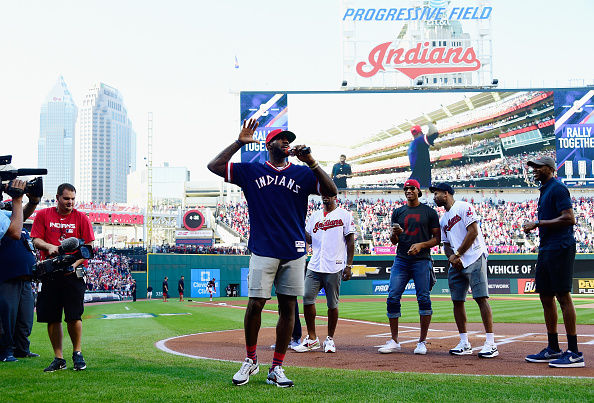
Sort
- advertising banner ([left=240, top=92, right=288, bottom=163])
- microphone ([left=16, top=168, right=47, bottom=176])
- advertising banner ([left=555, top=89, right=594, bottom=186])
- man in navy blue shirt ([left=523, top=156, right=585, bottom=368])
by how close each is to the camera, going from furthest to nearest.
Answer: advertising banner ([left=240, top=92, right=288, bottom=163])
advertising banner ([left=555, top=89, right=594, bottom=186])
man in navy blue shirt ([left=523, top=156, right=585, bottom=368])
microphone ([left=16, top=168, right=47, bottom=176])

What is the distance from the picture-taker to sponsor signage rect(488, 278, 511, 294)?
37.3 meters

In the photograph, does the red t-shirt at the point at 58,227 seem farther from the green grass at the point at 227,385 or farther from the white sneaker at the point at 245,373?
the white sneaker at the point at 245,373

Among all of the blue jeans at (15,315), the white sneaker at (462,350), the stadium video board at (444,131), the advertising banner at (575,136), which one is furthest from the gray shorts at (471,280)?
the advertising banner at (575,136)

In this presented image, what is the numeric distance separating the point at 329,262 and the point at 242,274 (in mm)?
29882

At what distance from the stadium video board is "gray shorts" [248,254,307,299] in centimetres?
3888

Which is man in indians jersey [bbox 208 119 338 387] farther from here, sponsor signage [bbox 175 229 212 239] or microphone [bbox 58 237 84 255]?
sponsor signage [bbox 175 229 212 239]

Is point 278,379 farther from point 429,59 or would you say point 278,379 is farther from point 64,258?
point 429,59

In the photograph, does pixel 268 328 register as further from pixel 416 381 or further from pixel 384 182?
pixel 384 182

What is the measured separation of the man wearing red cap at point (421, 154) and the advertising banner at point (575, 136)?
9.31 meters

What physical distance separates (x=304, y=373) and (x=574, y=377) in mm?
2351

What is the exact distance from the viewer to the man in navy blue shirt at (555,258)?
6125mm

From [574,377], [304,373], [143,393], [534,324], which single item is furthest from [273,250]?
[534,324]

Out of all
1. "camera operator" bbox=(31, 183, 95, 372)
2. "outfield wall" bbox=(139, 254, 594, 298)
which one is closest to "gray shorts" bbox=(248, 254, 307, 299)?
"camera operator" bbox=(31, 183, 95, 372)

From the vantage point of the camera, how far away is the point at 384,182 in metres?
45.5
